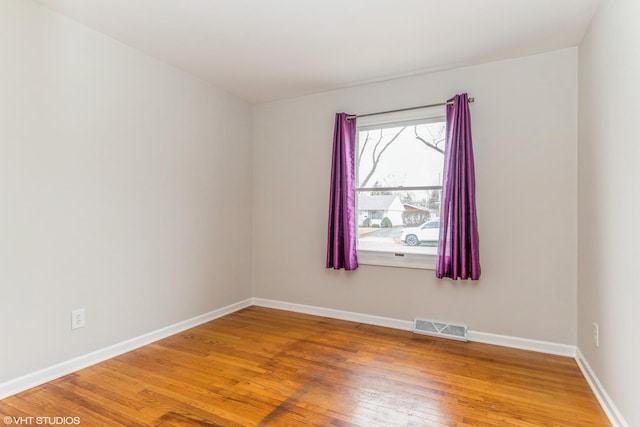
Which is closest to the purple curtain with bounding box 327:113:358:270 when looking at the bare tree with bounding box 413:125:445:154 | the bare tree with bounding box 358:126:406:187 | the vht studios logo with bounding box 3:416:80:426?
the bare tree with bounding box 358:126:406:187

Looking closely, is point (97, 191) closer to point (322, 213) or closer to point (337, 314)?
point (322, 213)

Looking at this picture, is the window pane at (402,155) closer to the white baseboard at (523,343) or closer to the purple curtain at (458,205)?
the purple curtain at (458,205)

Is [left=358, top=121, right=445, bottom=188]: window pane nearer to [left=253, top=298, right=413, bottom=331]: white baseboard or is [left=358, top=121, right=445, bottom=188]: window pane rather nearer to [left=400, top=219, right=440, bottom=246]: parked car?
[left=400, top=219, right=440, bottom=246]: parked car

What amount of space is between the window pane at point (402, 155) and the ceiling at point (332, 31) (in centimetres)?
55

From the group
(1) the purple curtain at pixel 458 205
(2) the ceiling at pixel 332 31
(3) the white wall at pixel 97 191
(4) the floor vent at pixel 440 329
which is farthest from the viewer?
(4) the floor vent at pixel 440 329

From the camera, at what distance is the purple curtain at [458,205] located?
113 inches

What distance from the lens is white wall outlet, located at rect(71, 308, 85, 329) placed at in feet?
7.80

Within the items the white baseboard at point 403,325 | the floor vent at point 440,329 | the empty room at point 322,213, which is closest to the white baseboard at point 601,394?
the empty room at point 322,213

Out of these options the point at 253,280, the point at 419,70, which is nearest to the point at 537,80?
the point at 419,70

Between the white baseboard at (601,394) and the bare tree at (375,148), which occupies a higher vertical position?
the bare tree at (375,148)

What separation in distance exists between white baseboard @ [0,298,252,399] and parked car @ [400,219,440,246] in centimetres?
208

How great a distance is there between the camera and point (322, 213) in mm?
3748

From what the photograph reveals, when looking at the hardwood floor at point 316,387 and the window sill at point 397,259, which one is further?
the window sill at point 397,259

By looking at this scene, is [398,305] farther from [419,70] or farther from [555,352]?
[419,70]
